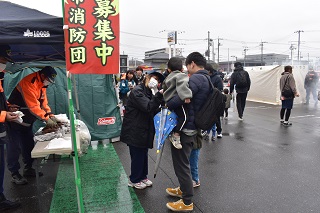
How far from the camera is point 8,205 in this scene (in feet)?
10.9

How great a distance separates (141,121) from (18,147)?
84.3 inches

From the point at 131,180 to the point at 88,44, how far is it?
2119 mm

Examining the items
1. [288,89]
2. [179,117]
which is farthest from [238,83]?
[179,117]

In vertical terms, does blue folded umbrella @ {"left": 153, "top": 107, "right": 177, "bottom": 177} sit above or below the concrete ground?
above

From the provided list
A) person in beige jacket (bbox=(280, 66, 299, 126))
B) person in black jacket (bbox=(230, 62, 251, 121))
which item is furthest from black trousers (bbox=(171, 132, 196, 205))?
person in black jacket (bbox=(230, 62, 251, 121))

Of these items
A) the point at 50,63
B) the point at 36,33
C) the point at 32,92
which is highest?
the point at 36,33

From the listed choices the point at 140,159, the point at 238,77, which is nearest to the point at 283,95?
the point at 238,77

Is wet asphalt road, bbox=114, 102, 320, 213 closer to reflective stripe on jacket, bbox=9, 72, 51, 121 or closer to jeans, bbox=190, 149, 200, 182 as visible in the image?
jeans, bbox=190, 149, 200, 182

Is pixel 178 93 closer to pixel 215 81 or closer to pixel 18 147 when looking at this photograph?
pixel 18 147

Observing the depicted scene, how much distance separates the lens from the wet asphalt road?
3.40 metres

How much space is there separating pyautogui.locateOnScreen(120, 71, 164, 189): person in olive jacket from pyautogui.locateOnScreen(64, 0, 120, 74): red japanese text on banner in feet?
1.66

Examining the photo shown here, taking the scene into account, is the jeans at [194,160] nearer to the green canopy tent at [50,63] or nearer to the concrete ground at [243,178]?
the concrete ground at [243,178]

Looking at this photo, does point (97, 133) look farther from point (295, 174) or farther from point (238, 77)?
point (238, 77)

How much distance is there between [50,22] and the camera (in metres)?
2.86
